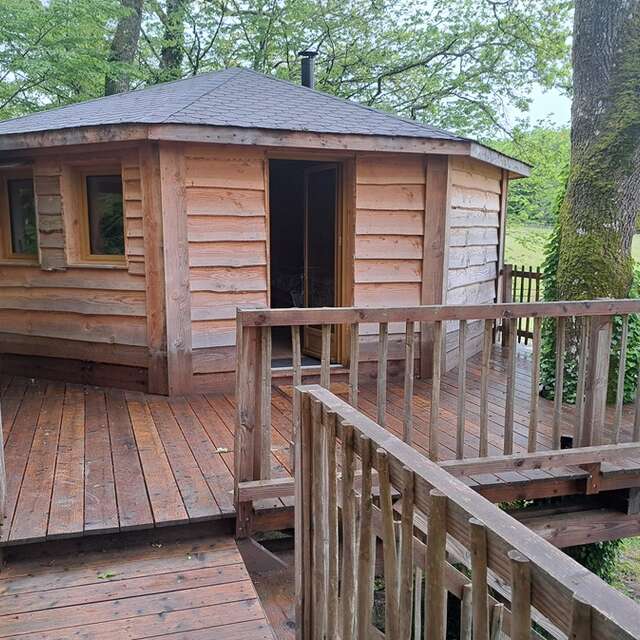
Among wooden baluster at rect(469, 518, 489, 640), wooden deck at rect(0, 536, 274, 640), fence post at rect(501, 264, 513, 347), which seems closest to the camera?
wooden baluster at rect(469, 518, 489, 640)

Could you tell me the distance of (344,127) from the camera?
5227 millimetres

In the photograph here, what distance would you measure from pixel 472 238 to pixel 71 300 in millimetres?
4200

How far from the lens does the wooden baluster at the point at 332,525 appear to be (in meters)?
1.81

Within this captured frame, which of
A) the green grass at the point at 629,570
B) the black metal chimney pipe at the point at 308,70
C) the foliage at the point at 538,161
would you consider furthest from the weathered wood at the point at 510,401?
the foliage at the point at 538,161

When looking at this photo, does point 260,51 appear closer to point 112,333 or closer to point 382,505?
point 112,333

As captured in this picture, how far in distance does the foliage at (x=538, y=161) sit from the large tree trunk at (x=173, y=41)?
29.4 ft

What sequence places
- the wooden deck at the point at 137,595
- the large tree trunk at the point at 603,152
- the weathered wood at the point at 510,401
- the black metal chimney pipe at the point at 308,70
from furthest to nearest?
the black metal chimney pipe at the point at 308,70 → the large tree trunk at the point at 603,152 → the weathered wood at the point at 510,401 → the wooden deck at the point at 137,595

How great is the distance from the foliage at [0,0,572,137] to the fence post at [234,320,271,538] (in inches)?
515

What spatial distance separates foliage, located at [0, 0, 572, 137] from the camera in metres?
14.6

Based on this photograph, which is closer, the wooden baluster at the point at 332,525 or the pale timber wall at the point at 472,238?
the wooden baluster at the point at 332,525

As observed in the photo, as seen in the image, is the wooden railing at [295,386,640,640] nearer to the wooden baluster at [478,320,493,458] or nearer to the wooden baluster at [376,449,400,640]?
the wooden baluster at [376,449,400,640]

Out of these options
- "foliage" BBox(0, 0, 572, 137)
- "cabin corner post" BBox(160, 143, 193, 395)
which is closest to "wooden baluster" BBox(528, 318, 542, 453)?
"cabin corner post" BBox(160, 143, 193, 395)

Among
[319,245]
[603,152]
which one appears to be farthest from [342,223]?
[603,152]

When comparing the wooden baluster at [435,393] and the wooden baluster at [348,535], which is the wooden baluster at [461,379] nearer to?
the wooden baluster at [435,393]
